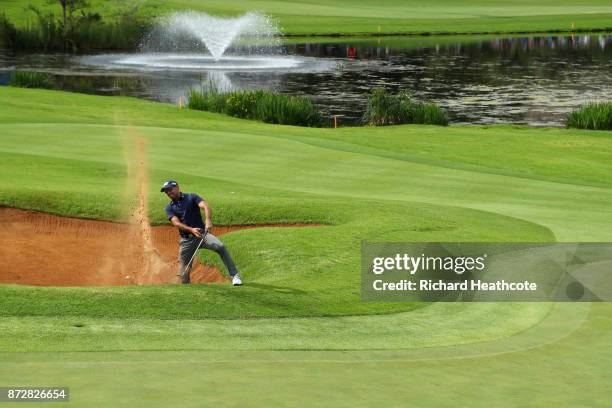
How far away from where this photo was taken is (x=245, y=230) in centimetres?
1875

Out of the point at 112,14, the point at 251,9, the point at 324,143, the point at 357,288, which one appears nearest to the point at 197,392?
the point at 357,288

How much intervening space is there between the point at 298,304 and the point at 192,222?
2.24m

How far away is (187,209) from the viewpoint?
1531cm

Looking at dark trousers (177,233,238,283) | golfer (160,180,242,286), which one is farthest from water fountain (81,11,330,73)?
golfer (160,180,242,286)

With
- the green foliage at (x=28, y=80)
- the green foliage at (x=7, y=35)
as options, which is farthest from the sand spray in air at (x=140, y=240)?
the green foliage at (x=7, y=35)

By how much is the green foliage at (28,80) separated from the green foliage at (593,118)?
25813 mm

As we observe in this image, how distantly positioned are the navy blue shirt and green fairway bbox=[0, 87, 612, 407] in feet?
3.59

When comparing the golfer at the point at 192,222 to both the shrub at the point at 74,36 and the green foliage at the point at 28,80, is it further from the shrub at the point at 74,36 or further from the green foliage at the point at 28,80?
the shrub at the point at 74,36

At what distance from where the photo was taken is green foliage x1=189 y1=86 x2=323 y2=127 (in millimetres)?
45000

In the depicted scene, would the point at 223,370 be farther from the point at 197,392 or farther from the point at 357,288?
the point at 357,288

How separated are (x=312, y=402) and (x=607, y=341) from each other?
4.05 meters

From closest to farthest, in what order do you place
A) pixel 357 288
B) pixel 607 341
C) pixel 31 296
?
pixel 607 341
pixel 31 296
pixel 357 288

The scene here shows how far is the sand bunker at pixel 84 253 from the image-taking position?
17906 millimetres

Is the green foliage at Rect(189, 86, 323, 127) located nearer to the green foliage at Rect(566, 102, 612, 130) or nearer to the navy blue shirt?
the green foliage at Rect(566, 102, 612, 130)
